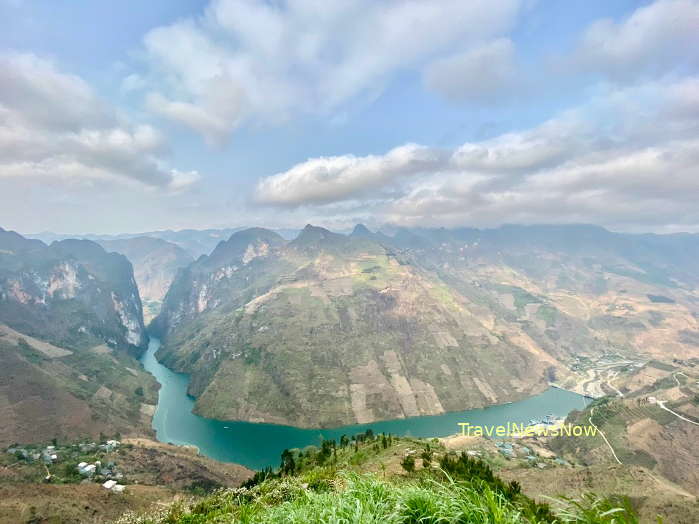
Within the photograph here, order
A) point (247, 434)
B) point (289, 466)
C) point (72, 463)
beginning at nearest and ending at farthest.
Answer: point (289, 466)
point (72, 463)
point (247, 434)

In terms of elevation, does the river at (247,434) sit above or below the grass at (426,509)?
below

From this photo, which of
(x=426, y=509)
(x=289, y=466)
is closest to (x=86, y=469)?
(x=289, y=466)

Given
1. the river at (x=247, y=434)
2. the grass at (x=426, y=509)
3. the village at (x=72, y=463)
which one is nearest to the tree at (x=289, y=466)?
the village at (x=72, y=463)

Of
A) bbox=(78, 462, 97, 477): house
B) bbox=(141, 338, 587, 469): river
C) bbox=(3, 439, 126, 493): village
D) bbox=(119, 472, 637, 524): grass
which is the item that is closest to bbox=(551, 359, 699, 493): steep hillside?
bbox=(141, 338, 587, 469): river

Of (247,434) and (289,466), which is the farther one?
(247,434)

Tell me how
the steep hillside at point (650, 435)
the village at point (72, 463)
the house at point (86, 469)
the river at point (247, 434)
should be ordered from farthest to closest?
the river at point (247, 434), the steep hillside at point (650, 435), the house at point (86, 469), the village at point (72, 463)

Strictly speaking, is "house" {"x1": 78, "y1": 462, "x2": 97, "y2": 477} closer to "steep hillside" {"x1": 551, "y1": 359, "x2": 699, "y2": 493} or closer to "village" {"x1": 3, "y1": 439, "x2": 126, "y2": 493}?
"village" {"x1": 3, "y1": 439, "x2": 126, "y2": 493}

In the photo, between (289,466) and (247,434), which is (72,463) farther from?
(247,434)

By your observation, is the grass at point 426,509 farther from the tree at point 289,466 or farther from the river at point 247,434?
the river at point 247,434

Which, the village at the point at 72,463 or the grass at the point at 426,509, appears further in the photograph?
the village at the point at 72,463

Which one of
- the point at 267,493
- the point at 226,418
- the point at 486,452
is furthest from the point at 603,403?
the point at 267,493

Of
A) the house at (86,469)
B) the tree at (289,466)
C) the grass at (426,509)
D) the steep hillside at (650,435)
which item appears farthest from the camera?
the steep hillside at (650,435)

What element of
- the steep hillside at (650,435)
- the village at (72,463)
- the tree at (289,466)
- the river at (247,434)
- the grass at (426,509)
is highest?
the grass at (426,509)
